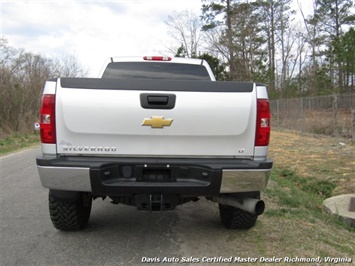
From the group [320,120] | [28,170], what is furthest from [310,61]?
[28,170]

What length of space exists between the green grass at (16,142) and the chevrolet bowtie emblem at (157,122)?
13118mm

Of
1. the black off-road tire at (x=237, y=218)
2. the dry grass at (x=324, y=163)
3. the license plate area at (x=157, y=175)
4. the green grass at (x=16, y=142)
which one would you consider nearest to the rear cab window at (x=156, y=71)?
the black off-road tire at (x=237, y=218)

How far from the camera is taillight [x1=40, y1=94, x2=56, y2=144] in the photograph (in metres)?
3.67

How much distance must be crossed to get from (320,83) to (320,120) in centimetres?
1826

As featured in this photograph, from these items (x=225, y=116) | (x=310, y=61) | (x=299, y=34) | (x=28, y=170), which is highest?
(x=299, y=34)

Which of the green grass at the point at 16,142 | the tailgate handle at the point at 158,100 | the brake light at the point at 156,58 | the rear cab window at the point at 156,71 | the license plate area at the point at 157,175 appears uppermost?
the brake light at the point at 156,58

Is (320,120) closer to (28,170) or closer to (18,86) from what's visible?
(28,170)

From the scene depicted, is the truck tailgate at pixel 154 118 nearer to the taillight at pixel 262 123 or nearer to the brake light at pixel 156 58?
the taillight at pixel 262 123

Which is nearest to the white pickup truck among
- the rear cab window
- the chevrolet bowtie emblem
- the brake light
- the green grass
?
the chevrolet bowtie emblem

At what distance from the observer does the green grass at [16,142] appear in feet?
54.9

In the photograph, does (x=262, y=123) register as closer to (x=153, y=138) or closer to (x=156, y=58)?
(x=153, y=138)

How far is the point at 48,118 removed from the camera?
369 centimetres

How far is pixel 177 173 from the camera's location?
3787 mm

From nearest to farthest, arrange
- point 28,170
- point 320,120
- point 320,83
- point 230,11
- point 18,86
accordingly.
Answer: point 28,170 < point 320,120 < point 18,86 < point 320,83 < point 230,11
